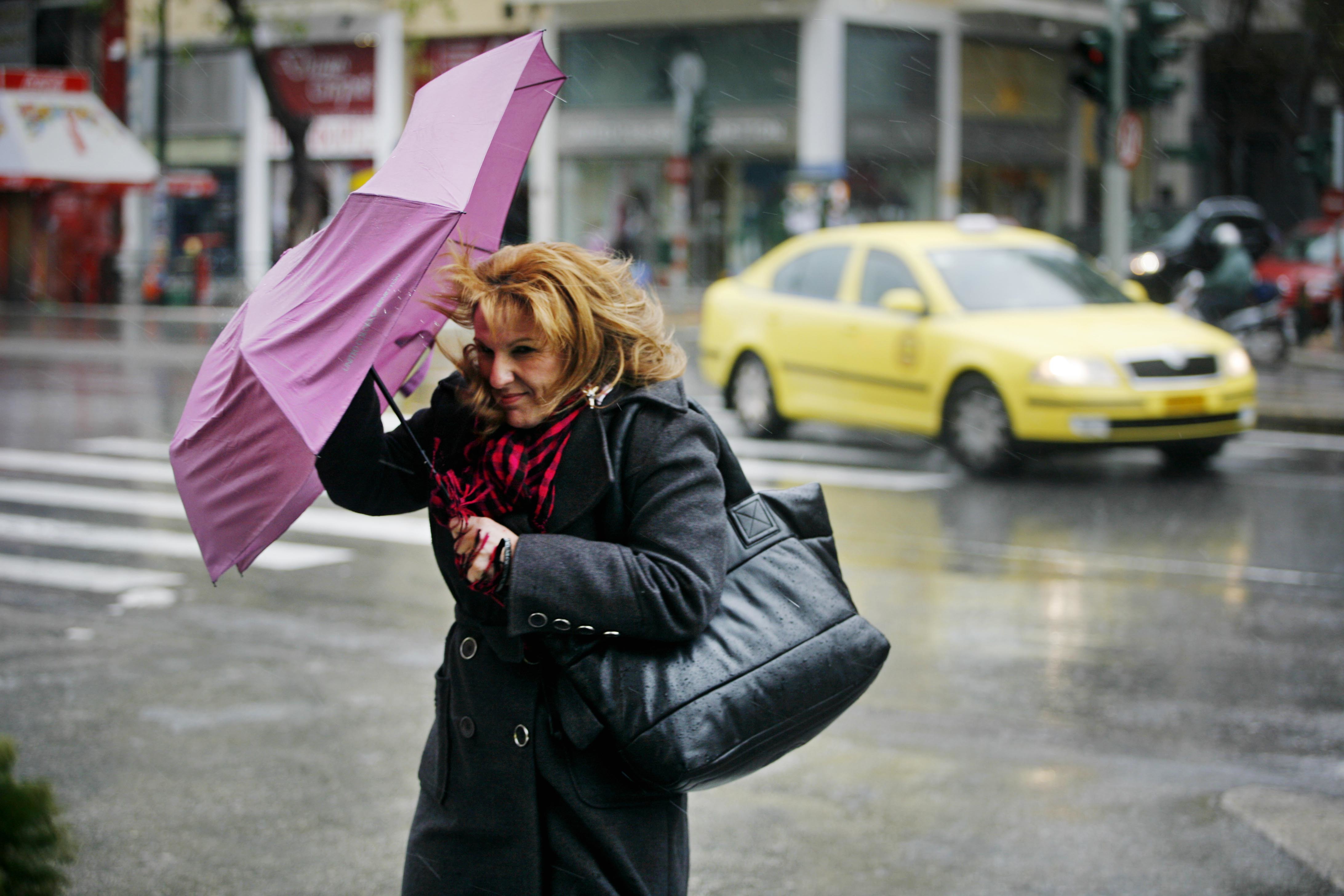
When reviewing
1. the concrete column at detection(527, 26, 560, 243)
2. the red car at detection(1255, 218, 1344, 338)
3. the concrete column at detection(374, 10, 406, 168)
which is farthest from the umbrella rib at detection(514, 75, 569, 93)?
the concrete column at detection(374, 10, 406, 168)

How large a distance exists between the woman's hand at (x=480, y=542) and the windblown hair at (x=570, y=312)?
18 cm

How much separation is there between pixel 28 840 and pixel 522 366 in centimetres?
92

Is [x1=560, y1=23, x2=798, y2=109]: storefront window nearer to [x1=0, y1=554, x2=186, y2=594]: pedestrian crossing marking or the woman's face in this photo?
[x1=0, y1=554, x2=186, y2=594]: pedestrian crossing marking

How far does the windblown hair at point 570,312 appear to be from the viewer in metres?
2.26

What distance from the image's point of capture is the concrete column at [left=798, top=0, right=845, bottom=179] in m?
32.1

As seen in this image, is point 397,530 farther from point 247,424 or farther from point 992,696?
point 247,424

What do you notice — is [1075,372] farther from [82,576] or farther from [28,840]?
[28,840]

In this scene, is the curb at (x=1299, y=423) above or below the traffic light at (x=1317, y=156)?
below

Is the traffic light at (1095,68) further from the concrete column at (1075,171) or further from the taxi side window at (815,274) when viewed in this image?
the concrete column at (1075,171)

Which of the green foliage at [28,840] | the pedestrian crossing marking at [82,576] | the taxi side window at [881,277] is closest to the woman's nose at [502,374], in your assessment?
the green foliage at [28,840]

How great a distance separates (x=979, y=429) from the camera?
34.8 ft

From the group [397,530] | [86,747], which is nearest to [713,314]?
[397,530]

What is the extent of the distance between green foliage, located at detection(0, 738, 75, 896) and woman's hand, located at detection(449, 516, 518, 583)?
0.63m

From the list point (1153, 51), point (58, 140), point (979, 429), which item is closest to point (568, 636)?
point (979, 429)
